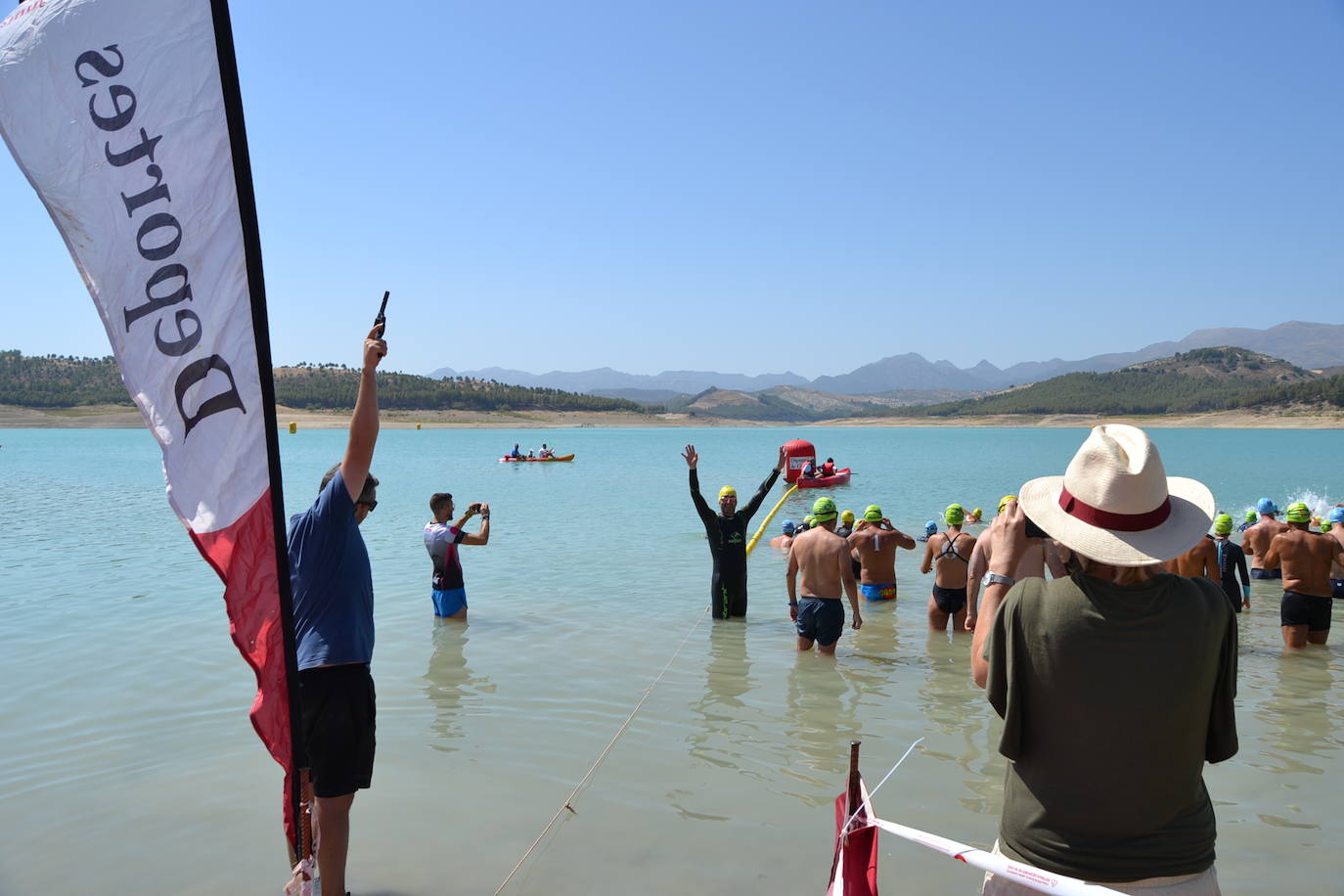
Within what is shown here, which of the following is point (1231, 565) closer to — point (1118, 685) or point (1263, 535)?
point (1263, 535)

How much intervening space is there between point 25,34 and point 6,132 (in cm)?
29

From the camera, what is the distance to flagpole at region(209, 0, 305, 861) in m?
2.77

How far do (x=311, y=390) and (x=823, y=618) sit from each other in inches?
5359

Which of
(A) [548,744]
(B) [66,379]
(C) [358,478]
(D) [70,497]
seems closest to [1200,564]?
(A) [548,744]

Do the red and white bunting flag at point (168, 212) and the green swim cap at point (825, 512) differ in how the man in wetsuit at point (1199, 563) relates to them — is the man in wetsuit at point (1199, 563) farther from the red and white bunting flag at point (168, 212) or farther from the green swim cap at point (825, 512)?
the red and white bunting flag at point (168, 212)

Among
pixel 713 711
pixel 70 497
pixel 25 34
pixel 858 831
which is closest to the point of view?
pixel 25 34

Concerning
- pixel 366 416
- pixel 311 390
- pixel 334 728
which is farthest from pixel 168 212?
pixel 311 390

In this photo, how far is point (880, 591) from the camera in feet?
40.3

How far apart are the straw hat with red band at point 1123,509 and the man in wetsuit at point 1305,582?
9018 millimetres

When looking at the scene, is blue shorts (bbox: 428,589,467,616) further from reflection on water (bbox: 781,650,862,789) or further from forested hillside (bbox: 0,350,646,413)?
forested hillside (bbox: 0,350,646,413)

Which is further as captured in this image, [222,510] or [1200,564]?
Result: [1200,564]

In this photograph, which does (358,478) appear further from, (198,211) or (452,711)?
(452,711)

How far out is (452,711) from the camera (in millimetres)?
7883

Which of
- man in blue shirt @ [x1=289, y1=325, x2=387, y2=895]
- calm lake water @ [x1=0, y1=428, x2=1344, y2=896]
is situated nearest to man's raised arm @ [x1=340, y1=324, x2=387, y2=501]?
man in blue shirt @ [x1=289, y1=325, x2=387, y2=895]
